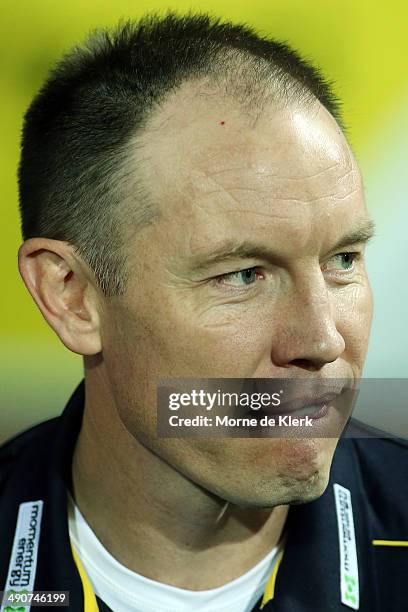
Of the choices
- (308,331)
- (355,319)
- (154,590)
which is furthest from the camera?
(154,590)

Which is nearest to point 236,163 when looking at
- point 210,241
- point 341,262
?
point 210,241

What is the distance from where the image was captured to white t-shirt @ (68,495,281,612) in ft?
4.25

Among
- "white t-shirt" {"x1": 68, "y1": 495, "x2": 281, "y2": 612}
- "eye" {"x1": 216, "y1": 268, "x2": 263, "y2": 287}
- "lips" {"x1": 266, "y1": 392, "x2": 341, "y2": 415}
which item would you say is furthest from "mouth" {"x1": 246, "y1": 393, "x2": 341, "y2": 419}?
"white t-shirt" {"x1": 68, "y1": 495, "x2": 281, "y2": 612}

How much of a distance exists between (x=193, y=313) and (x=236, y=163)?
0.66ft

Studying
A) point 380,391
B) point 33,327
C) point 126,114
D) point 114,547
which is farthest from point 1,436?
point 126,114

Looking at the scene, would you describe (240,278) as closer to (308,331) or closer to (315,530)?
(308,331)

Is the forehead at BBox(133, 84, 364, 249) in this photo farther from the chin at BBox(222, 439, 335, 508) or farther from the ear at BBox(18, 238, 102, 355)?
the chin at BBox(222, 439, 335, 508)

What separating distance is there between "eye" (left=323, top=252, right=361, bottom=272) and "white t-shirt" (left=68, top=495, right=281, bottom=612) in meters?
0.48

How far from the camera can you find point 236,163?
1.11m

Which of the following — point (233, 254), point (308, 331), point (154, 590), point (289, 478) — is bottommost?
point (154, 590)

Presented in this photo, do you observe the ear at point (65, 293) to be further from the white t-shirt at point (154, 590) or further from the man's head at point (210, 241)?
the white t-shirt at point (154, 590)

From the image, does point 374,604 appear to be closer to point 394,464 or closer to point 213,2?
point 394,464

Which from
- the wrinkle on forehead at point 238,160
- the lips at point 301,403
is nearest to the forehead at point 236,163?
the wrinkle on forehead at point 238,160

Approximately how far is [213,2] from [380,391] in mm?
873
